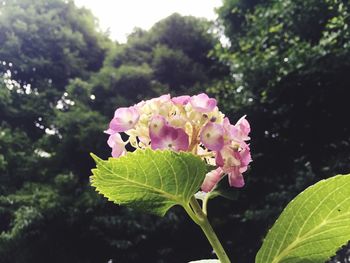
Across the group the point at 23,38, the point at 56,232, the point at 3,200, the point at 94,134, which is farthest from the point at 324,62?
the point at 23,38

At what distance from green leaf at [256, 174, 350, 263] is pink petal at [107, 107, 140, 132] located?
210 mm

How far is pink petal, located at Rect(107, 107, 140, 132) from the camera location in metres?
0.54

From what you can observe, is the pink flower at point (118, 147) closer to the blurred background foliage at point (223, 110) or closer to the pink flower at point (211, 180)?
the pink flower at point (211, 180)

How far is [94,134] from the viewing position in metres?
7.25

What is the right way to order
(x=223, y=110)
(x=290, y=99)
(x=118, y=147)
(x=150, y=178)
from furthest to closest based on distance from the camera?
(x=223, y=110)
(x=290, y=99)
(x=118, y=147)
(x=150, y=178)

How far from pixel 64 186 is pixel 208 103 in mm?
6209

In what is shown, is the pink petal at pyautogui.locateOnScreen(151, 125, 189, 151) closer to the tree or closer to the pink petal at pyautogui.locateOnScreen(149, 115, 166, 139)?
the pink petal at pyautogui.locateOnScreen(149, 115, 166, 139)

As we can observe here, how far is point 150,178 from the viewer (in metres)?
0.47

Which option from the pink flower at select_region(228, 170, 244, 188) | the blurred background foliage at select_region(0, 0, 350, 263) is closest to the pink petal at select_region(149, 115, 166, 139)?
the pink flower at select_region(228, 170, 244, 188)

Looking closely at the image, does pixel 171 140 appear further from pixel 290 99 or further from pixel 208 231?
pixel 290 99

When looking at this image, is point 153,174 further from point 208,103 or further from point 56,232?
point 56,232

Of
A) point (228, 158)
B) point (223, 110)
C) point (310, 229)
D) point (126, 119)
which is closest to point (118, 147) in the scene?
point (126, 119)

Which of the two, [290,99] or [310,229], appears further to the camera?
[290,99]

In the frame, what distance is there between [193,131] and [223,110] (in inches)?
250
